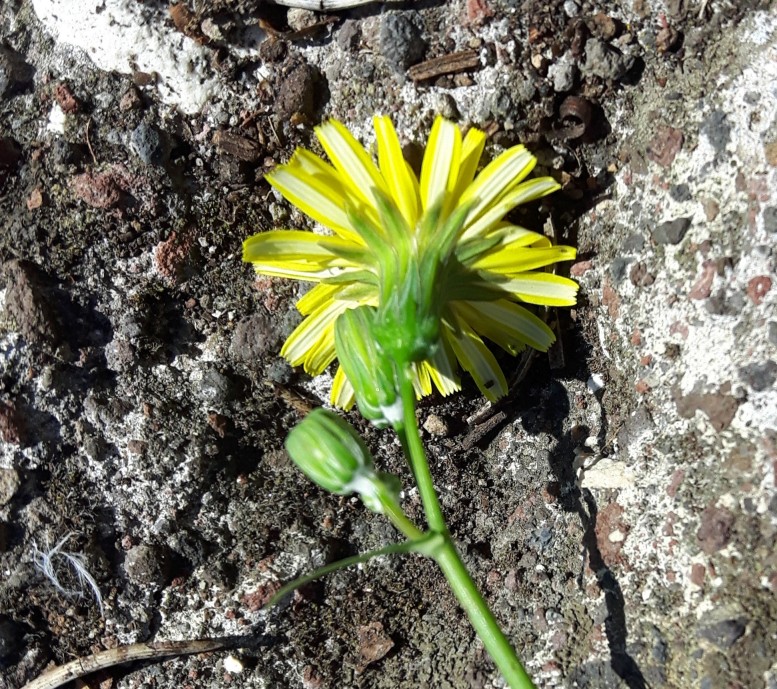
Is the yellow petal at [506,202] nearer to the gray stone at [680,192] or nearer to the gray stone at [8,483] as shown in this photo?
the gray stone at [680,192]

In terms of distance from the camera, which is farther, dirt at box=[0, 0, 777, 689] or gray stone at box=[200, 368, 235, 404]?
gray stone at box=[200, 368, 235, 404]

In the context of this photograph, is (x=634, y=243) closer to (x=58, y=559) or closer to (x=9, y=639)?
(x=58, y=559)

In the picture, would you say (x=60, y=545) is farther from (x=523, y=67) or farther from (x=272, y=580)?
(x=523, y=67)

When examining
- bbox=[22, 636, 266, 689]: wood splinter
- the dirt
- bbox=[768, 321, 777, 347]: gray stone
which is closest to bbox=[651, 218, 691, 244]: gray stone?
the dirt

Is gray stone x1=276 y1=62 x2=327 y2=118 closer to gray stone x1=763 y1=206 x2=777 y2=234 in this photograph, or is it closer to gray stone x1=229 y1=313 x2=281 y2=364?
gray stone x1=229 y1=313 x2=281 y2=364

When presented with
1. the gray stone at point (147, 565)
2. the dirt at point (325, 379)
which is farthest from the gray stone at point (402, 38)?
the gray stone at point (147, 565)

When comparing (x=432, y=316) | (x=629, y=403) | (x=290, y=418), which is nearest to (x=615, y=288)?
(x=629, y=403)

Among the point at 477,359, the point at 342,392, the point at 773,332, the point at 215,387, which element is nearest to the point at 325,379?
the point at 342,392
